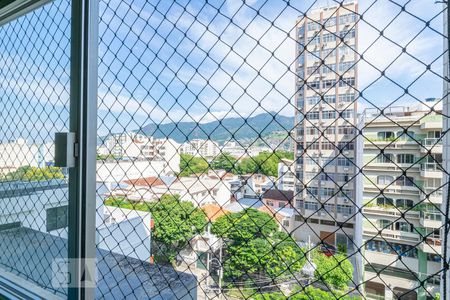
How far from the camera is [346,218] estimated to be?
68 cm

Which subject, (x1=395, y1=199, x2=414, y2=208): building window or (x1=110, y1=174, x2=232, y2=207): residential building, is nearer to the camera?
(x1=395, y1=199, x2=414, y2=208): building window

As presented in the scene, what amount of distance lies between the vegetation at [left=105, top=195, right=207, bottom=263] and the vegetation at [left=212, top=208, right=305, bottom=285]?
0.08 metres

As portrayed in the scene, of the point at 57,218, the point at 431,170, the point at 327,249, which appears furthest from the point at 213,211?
the point at 57,218

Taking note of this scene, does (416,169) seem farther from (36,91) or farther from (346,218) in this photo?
(36,91)

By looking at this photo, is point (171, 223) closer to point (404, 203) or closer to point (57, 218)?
point (57, 218)

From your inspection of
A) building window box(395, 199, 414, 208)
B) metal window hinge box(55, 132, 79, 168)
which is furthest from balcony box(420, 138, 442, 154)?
metal window hinge box(55, 132, 79, 168)

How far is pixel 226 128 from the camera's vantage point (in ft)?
2.74

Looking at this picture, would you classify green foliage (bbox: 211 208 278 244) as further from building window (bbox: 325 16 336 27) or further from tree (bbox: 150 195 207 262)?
building window (bbox: 325 16 336 27)

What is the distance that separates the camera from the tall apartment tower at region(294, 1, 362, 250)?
2.19ft

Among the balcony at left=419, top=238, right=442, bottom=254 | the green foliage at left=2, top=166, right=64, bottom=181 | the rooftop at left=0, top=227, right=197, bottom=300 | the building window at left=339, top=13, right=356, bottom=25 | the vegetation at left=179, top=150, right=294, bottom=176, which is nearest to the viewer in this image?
the balcony at left=419, top=238, right=442, bottom=254

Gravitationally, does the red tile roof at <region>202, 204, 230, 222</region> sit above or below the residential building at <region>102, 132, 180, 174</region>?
below

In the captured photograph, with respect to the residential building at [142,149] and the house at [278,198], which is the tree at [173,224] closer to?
the residential building at [142,149]

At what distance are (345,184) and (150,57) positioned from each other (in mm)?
760

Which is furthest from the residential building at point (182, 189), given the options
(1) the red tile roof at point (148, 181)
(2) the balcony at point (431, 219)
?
(2) the balcony at point (431, 219)
